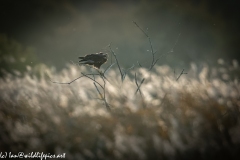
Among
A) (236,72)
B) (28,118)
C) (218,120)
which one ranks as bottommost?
(218,120)

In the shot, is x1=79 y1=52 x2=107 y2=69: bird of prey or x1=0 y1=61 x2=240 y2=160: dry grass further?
x1=79 y1=52 x2=107 y2=69: bird of prey

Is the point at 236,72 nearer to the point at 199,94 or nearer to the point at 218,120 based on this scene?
the point at 199,94

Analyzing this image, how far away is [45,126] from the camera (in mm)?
2441

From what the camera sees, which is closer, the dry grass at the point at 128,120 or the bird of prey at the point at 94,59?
the dry grass at the point at 128,120

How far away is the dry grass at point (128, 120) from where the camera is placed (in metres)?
1.77

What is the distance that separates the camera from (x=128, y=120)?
2.30 m

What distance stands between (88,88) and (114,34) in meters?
5.12

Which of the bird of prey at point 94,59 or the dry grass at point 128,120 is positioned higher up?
the bird of prey at point 94,59

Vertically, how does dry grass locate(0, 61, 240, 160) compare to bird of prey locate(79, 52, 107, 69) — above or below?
below

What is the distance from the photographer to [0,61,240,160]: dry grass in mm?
1768

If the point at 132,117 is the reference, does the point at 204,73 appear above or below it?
above

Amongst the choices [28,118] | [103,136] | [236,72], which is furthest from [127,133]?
[236,72]

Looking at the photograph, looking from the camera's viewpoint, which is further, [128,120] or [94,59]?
[94,59]

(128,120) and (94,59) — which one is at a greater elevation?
(94,59)
